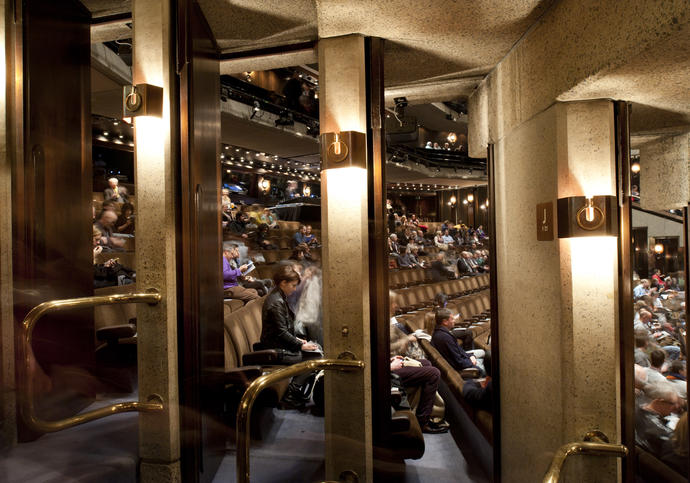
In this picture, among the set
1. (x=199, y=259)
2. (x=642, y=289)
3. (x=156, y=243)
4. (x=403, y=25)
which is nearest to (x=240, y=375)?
(x=199, y=259)

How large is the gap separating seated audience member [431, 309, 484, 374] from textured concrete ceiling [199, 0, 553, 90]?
2132mm

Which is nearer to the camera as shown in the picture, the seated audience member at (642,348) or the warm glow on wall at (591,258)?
the warm glow on wall at (591,258)

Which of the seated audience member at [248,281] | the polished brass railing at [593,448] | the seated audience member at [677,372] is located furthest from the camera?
the seated audience member at [248,281]

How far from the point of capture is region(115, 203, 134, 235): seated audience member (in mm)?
2961

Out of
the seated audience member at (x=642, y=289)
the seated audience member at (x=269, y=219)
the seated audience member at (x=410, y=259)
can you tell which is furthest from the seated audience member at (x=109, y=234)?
the seated audience member at (x=642, y=289)

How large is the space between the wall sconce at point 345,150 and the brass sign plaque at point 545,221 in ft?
2.80

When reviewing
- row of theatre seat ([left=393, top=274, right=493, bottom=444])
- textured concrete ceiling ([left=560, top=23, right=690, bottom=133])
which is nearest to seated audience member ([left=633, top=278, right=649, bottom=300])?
row of theatre seat ([left=393, top=274, right=493, bottom=444])

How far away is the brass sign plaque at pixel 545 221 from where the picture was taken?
1.76 m

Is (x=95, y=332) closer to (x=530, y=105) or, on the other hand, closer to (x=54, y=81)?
(x=54, y=81)

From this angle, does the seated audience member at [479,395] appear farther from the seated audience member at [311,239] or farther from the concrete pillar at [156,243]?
the concrete pillar at [156,243]

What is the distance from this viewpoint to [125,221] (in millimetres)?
3027

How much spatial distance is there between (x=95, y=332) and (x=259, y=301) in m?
1.28

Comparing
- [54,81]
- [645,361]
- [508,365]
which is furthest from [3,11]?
[645,361]

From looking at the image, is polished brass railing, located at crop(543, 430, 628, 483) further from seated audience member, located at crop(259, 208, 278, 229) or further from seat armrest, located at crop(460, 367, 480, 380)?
seated audience member, located at crop(259, 208, 278, 229)
